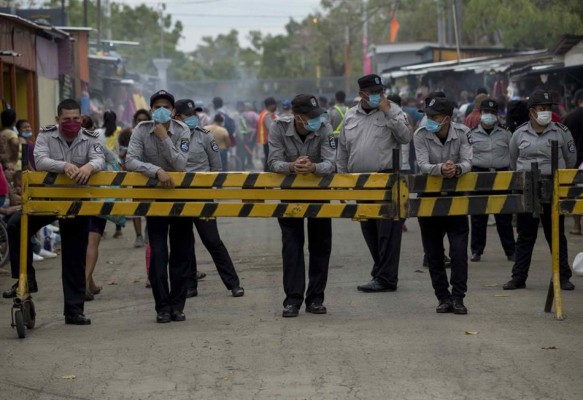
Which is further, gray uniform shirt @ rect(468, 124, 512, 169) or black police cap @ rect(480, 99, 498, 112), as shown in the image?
gray uniform shirt @ rect(468, 124, 512, 169)

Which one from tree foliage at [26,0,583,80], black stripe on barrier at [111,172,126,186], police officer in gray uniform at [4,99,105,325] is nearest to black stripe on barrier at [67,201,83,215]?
police officer in gray uniform at [4,99,105,325]

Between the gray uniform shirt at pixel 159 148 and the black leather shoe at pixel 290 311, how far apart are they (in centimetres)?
148

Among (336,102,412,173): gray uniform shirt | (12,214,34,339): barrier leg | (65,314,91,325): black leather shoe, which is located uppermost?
(336,102,412,173): gray uniform shirt

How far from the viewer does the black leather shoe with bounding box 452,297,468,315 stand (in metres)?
10.3

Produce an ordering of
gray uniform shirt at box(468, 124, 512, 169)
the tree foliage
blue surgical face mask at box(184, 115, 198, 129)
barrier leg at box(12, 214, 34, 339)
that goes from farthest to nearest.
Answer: the tree foliage
gray uniform shirt at box(468, 124, 512, 169)
blue surgical face mask at box(184, 115, 198, 129)
barrier leg at box(12, 214, 34, 339)

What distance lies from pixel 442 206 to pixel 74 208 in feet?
10.0

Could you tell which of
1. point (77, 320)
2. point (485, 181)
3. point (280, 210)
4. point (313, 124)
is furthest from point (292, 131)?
point (77, 320)

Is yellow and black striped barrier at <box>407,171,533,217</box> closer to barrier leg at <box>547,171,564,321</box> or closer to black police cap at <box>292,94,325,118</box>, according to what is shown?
barrier leg at <box>547,171,564,321</box>

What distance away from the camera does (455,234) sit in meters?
10.5

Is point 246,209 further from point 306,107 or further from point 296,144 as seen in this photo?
point 306,107

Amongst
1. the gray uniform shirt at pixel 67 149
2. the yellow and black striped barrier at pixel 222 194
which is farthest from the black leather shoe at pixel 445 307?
the gray uniform shirt at pixel 67 149

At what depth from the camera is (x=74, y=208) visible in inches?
397

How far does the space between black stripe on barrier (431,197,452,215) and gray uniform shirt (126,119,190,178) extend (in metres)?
2.16

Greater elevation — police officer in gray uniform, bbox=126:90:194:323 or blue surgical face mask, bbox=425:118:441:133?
blue surgical face mask, bbox=425:118:441:133
